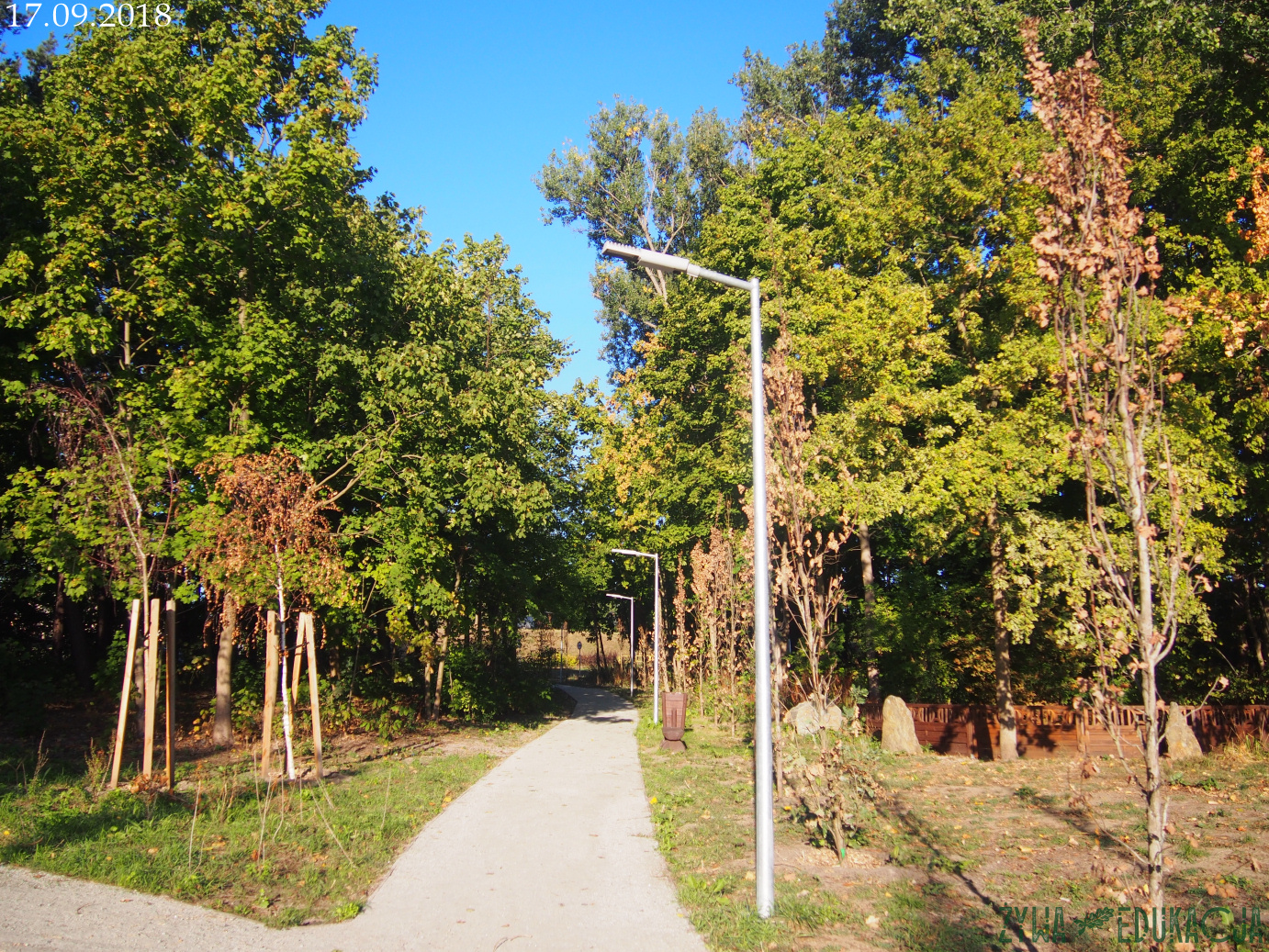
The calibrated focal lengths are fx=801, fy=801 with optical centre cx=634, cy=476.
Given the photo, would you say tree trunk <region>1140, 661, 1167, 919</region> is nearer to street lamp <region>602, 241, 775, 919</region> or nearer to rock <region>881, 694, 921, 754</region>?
street lamp <region>602, 241, 775, 919</region>

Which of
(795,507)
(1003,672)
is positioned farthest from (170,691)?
(1003,672)

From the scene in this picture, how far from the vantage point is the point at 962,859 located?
8.78 metres

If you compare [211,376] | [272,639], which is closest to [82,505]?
[211,376]

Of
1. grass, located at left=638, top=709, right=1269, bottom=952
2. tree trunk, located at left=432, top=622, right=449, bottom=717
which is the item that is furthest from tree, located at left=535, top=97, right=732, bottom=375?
grass, located at left=638, top=709, right=1269, bottom=952

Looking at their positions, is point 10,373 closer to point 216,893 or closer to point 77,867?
point 77,867

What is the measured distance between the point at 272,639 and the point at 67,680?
13.7 metres

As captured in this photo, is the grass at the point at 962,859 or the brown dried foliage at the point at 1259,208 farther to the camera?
the brown dried foliage at the point at 1259,208

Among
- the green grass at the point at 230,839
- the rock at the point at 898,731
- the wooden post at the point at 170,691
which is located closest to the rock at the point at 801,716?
the rock at the point at 898,731

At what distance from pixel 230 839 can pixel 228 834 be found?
195mm

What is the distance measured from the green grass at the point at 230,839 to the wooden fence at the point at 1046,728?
41.5 ft

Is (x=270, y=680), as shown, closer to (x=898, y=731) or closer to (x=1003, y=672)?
(x=898, y=731)

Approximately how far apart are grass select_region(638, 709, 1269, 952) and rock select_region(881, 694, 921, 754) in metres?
3.20

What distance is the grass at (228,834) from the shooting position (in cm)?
719

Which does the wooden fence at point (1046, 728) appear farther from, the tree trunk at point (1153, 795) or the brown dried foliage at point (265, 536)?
the brown dried foliage at point (265, 536)
